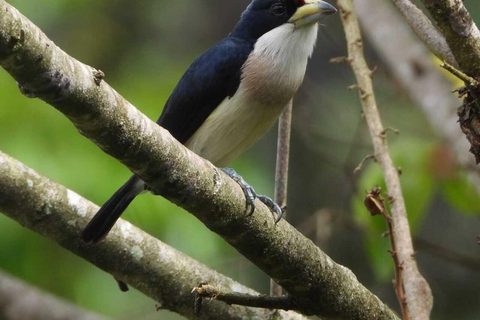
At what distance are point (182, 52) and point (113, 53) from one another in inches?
23.3

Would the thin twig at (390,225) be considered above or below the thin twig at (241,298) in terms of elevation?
above

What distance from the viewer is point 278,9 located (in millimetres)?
3785

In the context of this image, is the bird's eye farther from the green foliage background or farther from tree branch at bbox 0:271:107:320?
tree branch at bbox 0:271:107:320

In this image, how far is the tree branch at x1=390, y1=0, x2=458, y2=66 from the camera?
8.39 feet

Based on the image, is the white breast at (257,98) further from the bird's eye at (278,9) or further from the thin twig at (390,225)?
the thin twig at (390,225)

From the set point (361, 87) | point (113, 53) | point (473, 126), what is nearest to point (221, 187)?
point (473, 126)

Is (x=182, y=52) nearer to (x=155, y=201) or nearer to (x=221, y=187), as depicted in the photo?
(x=155, y=201)

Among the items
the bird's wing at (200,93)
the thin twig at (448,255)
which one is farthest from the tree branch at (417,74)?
the bird's wing at (200,93)

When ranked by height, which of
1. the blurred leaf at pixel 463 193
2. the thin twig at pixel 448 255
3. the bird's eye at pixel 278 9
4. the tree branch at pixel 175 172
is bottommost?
the tree branch at pixel 175 172

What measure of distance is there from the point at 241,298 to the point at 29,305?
1966mm

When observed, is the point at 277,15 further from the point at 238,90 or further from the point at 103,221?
the point at 103,221

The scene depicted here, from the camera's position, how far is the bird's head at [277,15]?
3.61m

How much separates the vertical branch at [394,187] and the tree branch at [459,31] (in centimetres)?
79

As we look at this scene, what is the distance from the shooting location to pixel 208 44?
665cm
